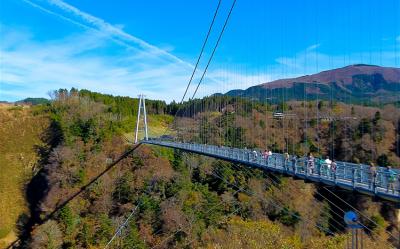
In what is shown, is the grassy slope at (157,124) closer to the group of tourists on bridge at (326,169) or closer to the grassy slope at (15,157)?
the grassy slope at (15,157)

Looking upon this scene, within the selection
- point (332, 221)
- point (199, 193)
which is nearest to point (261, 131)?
point (199, 193)

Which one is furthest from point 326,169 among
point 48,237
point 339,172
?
point 48,237

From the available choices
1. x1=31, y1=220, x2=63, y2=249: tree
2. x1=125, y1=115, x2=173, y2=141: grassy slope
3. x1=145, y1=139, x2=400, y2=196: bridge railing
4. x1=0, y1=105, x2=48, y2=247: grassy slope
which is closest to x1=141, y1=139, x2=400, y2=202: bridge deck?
x1=145, y1=139, x2=400, y2=196: bridge railing

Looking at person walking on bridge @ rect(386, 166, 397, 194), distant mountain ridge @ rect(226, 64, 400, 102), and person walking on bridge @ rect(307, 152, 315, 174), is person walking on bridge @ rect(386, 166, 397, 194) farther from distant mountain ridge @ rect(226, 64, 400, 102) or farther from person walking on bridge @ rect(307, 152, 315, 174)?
distant mountain ridge @ rect(226, 64, 400, 102)

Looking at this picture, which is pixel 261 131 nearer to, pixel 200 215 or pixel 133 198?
pixel 200 215

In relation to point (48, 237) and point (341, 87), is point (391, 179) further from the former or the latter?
point (48, 237)

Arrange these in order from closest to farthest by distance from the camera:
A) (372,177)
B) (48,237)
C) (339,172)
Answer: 1. (372,177)
2. (339,172)
3. (48,237)
